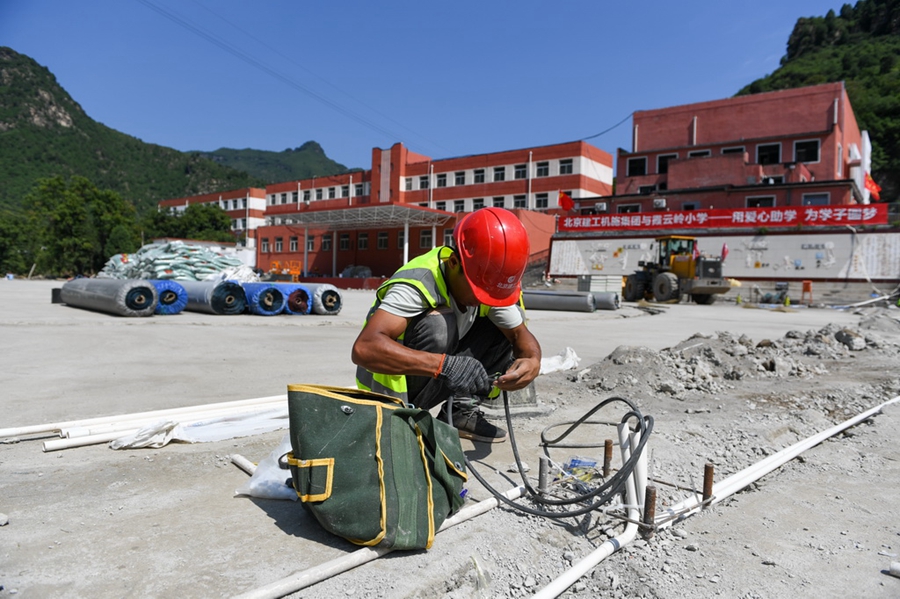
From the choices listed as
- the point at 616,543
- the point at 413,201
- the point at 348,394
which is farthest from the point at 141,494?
the point at 413,201

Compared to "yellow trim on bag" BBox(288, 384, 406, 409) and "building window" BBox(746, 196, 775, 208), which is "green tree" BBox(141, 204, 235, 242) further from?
"yellow trim on bag" BBox(288, 384, 406, 409)

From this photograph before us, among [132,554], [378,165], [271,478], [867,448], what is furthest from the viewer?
[378,165]

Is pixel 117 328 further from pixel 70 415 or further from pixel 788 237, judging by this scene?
pixel 788 237

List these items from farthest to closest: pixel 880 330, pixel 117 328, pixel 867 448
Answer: pixel 880 330
pixel 117 328
pixel 867 448

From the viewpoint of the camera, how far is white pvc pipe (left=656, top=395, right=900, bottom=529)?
7.87ft

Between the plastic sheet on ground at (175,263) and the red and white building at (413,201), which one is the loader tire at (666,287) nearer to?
the red and white building at (413,201)

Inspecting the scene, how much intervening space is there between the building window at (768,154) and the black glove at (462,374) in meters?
39.6

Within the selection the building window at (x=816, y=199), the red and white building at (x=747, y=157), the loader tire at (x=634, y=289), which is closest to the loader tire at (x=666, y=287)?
the loader tire at (x=634, y=289)

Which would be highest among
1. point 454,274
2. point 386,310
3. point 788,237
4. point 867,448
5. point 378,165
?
point 378,165

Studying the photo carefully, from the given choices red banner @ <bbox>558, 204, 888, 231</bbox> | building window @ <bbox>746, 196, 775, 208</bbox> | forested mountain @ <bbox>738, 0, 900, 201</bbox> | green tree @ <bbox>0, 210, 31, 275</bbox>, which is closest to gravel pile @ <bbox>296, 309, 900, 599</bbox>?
red banner @ <bbox>558, 204, 888, 231</bbox>

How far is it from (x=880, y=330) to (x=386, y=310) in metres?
13.7

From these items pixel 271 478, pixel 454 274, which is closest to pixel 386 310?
pixel 454 274

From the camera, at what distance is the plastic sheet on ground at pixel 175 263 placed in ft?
53.9

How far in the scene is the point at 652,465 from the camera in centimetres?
314
